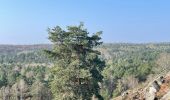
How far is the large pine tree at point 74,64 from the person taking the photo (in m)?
45.3

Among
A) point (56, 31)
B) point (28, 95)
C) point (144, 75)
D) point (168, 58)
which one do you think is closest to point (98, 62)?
point (56, 31)

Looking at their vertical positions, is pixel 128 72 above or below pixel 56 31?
below

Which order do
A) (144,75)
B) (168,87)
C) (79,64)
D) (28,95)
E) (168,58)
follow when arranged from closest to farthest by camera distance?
(168,87)
(79,64)
(28,95)
(144,75)
(168,58)

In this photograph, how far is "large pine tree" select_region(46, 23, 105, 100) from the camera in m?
45.3

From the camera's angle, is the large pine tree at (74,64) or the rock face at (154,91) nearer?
the rock face at (154,91)

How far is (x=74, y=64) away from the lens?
45.1 meters

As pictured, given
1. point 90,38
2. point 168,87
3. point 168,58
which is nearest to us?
point 168,87

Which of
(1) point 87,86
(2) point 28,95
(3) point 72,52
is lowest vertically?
(2) point 28,95

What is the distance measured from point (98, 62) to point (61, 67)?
171 inches

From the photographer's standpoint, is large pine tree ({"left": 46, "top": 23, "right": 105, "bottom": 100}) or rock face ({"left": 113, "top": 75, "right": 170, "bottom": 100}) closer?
rock face ({"left": 113, "top": 75, "right": 170, "bottom": 100})

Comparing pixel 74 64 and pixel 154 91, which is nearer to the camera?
pixel 154 91

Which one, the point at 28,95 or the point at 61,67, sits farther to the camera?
the point at 28,95

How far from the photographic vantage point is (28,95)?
118 m

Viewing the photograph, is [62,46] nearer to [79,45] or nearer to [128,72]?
[79,45]
